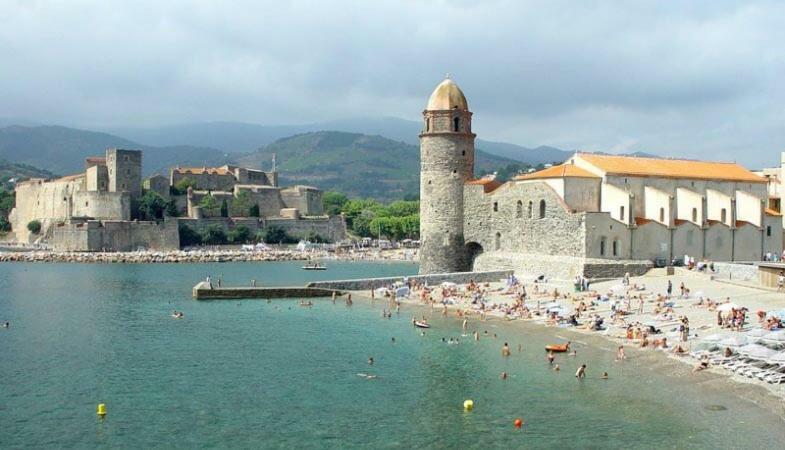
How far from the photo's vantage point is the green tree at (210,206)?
85500 mm

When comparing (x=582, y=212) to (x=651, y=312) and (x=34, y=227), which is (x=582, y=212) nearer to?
(x=651, y=312)

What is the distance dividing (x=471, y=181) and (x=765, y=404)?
80.5 ft

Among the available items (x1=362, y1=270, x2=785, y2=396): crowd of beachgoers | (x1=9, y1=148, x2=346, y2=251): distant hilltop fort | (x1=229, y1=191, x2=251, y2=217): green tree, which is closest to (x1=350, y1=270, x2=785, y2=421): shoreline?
(x1=362, y1=270, x2=785, y2=396): crowd of beachgoers

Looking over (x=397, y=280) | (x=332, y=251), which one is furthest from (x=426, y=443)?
(x=332, y=251)

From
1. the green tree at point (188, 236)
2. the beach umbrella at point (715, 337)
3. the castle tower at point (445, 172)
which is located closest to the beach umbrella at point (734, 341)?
the beach umbrella at point (715, 337)

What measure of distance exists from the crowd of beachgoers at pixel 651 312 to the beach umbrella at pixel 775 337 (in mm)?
25

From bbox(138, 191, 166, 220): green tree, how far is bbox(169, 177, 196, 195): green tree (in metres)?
5.30

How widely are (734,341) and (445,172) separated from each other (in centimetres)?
2110

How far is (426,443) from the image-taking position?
674 inches

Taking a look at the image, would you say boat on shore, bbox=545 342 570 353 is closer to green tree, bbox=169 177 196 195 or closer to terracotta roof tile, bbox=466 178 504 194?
terracotta roof tile, bbox=466 178 504 194

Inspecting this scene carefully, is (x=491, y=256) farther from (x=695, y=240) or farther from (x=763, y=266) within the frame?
(x=763, y=266)

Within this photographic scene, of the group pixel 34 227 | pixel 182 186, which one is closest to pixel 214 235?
pixel 182 186

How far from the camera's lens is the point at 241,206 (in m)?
88.2

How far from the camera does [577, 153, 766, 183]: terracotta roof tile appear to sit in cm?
3994
